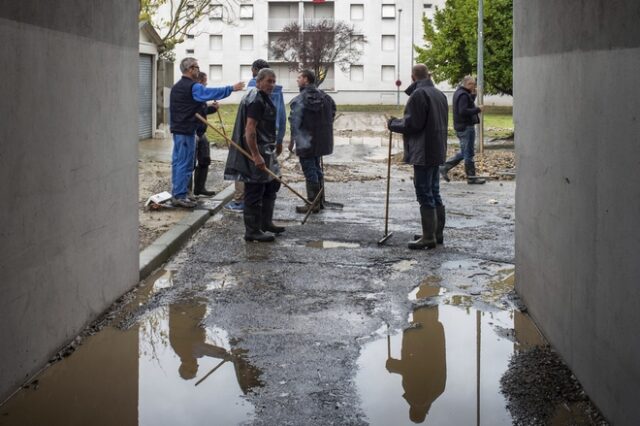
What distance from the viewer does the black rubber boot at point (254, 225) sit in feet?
34.7

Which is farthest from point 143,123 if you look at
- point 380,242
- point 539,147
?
point 539,147

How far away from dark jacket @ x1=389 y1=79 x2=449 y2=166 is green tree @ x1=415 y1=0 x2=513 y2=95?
75.1 ft

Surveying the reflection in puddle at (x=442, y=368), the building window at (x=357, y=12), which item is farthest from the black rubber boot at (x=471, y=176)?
the building window at (x=357, y=12)

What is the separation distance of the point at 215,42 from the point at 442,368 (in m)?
70.3

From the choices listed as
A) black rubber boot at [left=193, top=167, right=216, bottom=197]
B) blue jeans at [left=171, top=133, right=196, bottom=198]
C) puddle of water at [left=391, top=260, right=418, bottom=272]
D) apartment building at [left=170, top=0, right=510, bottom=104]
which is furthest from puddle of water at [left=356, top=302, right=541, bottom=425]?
apartment building at [left=170, top=0, right=510, bottom=104]

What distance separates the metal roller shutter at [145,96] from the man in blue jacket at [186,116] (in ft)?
44.3

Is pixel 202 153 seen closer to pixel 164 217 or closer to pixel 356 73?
pixel 164 217

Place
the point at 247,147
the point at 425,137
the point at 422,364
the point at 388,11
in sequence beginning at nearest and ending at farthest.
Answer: the point at 422,364 < the point at 425,137 < the point at 247,147 < the point at 388,11

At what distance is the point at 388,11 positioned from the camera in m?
73.1

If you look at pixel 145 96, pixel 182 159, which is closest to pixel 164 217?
pixel 182 159

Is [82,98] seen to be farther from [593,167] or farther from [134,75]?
[593,167]

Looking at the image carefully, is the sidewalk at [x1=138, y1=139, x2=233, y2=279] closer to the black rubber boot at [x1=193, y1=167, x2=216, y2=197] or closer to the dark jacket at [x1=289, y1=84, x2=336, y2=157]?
the black rubber boot at [x1=193, y1=167, x2=216, y2=197]

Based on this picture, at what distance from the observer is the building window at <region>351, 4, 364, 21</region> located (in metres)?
73.6

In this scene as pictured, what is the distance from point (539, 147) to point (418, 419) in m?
2.61
